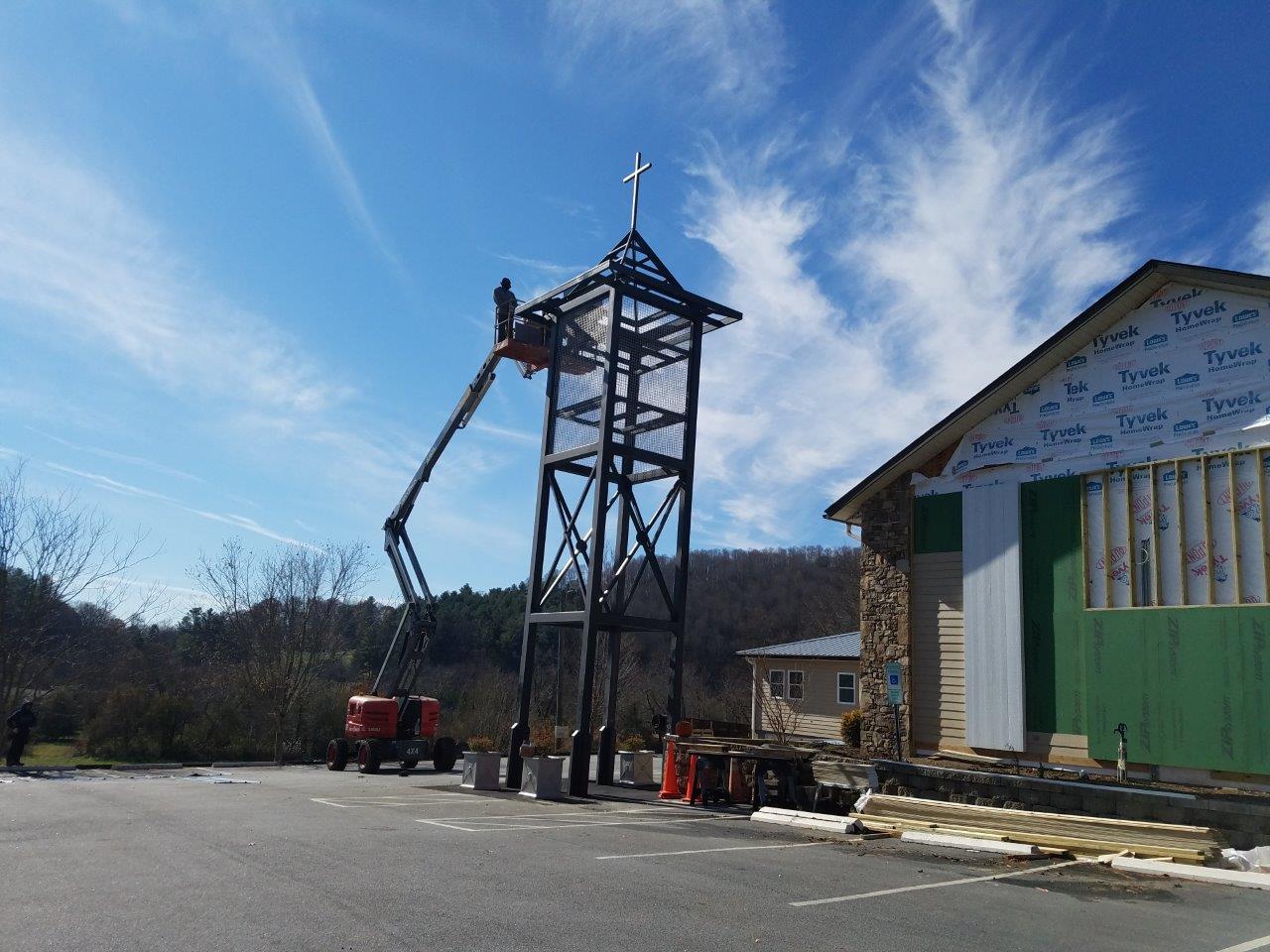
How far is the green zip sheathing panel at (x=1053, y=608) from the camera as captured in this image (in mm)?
15891

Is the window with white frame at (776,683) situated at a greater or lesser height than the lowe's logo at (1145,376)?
lesser

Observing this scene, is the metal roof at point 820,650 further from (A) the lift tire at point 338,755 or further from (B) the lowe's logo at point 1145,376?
(B) the lowe's logo at point 1145,376

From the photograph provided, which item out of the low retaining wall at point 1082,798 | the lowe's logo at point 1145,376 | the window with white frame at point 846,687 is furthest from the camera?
the window with white frame at point 846,687

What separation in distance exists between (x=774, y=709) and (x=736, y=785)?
2159cm

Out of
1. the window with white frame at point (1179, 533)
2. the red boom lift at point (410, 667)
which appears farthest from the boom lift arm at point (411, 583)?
the window with white frame at point (1179, 533)

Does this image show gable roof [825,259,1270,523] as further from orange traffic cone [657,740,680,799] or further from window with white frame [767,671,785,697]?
window with white frame [767,671,785,697]

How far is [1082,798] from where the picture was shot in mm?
13867

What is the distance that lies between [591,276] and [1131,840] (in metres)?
13.4

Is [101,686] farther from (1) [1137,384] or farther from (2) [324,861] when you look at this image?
(1) [1137,384]

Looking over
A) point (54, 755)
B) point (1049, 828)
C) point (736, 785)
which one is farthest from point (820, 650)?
point (54, 755)

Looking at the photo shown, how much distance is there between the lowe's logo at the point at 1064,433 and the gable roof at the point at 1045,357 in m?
1.10

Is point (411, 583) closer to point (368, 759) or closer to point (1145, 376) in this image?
point (368, 759)

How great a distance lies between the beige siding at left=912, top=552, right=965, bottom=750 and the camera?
691 inches

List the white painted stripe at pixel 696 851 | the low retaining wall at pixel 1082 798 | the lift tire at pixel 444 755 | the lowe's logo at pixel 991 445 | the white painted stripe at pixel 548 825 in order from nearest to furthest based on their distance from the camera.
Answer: the white painted stripe at pixel 696 851
the white painted stripe at pixel 548 825
the low retaining wall at pixel 1082 798
the lowe's logo at pixel 991 445
the lift tire at pixel 444 755
